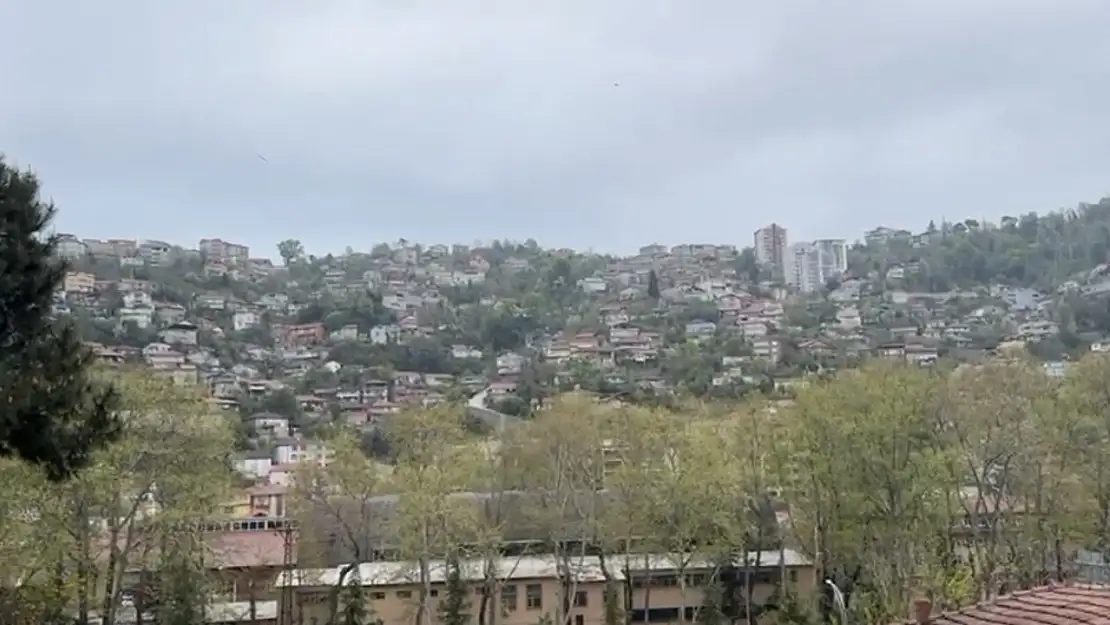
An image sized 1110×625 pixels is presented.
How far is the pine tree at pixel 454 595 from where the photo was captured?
79.6 feet

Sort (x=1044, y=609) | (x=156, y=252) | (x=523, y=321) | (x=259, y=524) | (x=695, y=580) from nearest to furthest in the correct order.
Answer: (x=1044, y=609)
(x=695, y=580)
(x=259, y=524)
(x=523, y=321)
(x=156, y=252)

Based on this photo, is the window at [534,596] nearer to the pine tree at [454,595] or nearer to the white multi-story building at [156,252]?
the pine tree at [454,595]

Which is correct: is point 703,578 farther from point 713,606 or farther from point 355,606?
point 355,606

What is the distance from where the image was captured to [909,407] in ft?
69.5

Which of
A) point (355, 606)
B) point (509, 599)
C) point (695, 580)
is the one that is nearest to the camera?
point (355, 606)

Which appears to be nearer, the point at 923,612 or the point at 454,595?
the point at 923,612

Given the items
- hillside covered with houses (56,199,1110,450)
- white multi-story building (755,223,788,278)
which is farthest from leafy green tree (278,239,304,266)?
white multi-story building (755,223,788,278)

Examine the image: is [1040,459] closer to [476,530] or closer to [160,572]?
[476,530]

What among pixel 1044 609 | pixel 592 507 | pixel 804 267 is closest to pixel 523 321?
pixel 804 267

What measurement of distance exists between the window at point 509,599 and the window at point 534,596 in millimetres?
302

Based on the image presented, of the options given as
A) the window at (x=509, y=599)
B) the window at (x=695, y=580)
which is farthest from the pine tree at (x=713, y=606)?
the window at (x=509, y=599)

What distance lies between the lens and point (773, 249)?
120 meters

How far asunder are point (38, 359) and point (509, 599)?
66.8 feet

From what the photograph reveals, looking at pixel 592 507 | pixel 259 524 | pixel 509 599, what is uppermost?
pixel 592 507
